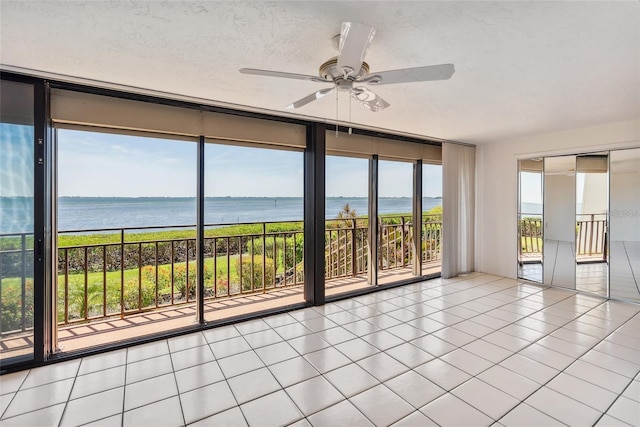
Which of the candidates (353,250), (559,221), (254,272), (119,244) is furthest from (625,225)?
(119,244)

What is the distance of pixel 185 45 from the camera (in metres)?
1.95

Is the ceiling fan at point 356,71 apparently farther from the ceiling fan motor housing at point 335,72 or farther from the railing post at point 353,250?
the railing post at point 353,250

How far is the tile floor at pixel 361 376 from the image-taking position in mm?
1920

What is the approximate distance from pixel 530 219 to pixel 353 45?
4.78 metres

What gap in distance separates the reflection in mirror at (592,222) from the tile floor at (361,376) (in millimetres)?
804

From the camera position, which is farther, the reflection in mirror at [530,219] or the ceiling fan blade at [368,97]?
the reflection in mirror at [530,219]

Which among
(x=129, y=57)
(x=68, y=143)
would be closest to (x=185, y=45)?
(x=129, y=57)

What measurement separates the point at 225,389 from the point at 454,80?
9.90 feet

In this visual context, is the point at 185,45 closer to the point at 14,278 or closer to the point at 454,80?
the point at 454,80

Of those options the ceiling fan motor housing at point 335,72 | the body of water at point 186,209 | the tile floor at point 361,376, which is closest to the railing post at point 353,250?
the body of water at point 186,209

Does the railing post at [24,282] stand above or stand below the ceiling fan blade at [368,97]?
below

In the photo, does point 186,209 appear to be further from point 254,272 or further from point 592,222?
point 592,222

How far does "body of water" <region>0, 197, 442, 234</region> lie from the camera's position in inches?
150

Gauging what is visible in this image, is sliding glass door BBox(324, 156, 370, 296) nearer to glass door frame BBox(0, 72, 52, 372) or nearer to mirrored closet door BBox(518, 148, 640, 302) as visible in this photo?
mirrored closet door BBox(518, 148, 640, 302)
